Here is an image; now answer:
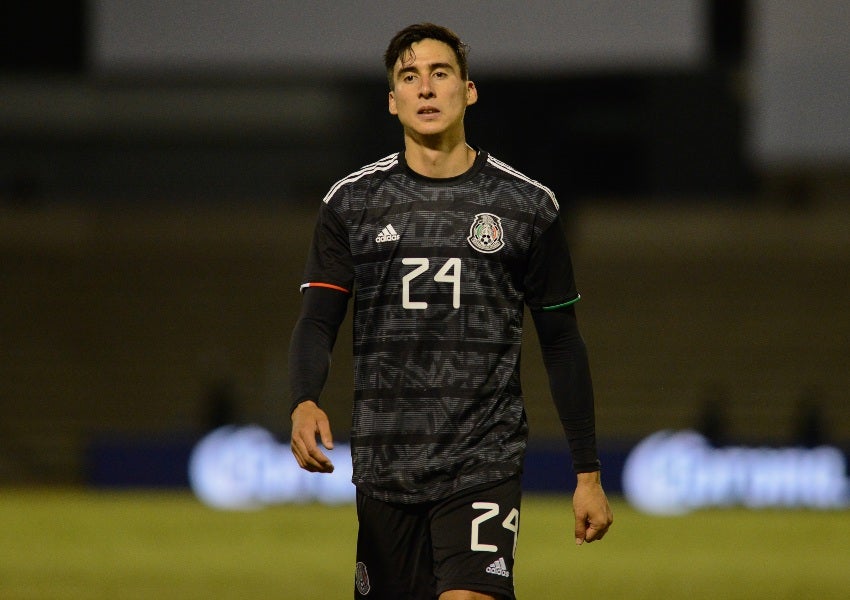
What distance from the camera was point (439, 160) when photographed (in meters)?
3.76

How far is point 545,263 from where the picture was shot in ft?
12.2

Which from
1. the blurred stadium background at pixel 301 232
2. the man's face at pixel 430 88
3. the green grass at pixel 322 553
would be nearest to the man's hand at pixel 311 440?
the man's face at pixel 430 88

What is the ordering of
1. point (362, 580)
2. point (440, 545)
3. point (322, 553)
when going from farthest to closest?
point (322, 553) → point (362, 580) → point (440, 545)

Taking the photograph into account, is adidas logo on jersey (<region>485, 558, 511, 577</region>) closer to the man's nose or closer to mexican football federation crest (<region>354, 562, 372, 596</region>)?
mexican football federation crest (<region>354, 562, 372, 596</region>)

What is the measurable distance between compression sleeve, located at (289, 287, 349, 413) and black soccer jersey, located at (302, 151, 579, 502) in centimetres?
4

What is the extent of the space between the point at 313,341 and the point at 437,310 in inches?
12.9

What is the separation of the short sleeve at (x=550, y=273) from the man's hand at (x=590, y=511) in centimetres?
46

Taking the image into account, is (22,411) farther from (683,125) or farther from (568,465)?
(683,125)

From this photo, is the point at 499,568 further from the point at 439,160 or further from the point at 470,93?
the point at 470,93

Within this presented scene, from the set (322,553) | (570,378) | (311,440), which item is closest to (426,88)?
(570,378)

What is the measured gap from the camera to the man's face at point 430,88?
12.1 ft

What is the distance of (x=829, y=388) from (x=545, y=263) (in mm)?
17697

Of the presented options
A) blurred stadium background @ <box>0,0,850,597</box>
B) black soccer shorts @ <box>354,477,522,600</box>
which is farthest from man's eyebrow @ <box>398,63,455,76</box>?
blurred stadium background @ <box>0,0,850,597</box>

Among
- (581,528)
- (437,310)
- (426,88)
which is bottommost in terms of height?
(581,528)
